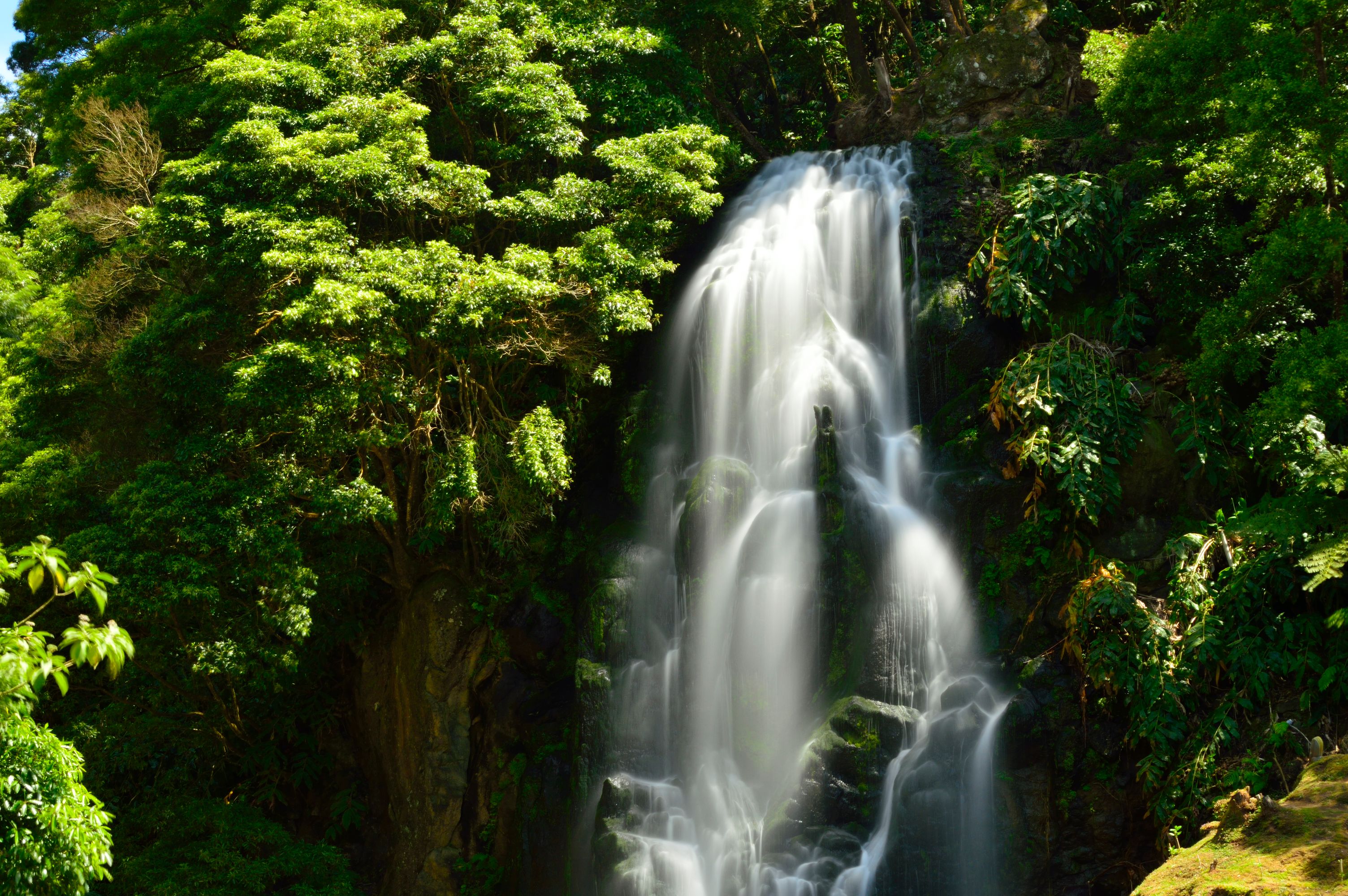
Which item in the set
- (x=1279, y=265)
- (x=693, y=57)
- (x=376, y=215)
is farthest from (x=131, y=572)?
(x=693, y=57)

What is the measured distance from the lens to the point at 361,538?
13164 millimetres

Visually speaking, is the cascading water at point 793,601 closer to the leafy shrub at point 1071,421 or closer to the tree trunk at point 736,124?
the leafy shrub at point 1071,421

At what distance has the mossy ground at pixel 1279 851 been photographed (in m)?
5.89

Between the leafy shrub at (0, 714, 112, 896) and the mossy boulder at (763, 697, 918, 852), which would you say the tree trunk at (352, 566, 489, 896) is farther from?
the leafy shrub at (0, 714, 112, 896)

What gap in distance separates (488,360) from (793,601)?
14.8 ft

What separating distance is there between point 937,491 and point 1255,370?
10.8ft

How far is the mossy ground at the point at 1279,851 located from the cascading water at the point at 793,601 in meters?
2.27

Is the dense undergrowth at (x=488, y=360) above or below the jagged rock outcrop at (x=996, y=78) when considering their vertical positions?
below

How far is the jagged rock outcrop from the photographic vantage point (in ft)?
50.1

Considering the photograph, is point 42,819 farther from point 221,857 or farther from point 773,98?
point 773,98

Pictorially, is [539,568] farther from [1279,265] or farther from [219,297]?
[1279,265]

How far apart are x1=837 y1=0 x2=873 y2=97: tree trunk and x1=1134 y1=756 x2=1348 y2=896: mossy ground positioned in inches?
558

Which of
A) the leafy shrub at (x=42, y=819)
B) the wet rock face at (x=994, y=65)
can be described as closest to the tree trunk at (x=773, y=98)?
the wet rock face at (x=994, y=65)

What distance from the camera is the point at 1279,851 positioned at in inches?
246
